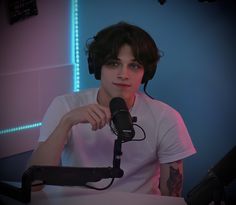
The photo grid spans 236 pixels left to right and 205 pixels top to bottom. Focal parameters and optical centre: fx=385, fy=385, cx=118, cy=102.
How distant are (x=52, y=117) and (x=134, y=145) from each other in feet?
1.00

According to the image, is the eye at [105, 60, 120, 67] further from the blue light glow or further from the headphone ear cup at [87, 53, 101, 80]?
the blue light glow

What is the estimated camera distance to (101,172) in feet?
3.35

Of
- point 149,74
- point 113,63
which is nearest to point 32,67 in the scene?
point 113,63

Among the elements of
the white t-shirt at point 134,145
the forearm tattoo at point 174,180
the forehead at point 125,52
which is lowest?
the forearm tattoo at point 174,180

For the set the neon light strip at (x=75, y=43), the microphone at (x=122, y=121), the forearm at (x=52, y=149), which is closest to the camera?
the microphone at (x=122, y=121)

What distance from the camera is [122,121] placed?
0.94 m

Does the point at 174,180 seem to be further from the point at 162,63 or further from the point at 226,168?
the point at 226,168

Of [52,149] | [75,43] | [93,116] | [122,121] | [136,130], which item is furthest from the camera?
[75,43]

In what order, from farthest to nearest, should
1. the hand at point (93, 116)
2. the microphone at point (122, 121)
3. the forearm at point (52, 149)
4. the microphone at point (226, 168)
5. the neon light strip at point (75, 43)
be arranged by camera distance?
the neon light strip at point (75, 43), the forearm at point (52, 149), the hand at point (93, 116), the microphone at point (122, 121), the microphone at point (226, 168)

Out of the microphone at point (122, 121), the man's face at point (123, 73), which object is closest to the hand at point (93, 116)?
the microphone at point (122, 121)

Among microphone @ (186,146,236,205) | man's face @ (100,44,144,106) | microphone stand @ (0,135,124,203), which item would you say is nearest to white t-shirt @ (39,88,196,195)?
man's face @ (100,44,144,106)

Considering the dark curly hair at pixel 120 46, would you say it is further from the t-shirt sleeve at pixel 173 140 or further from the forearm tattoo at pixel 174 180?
the forearm tattoo at pixel 174 180

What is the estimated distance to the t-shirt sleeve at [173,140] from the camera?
4.36 feet

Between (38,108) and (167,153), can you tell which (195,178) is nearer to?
(167,153)
